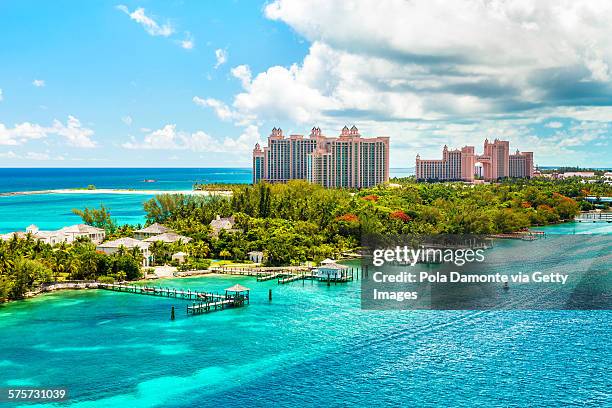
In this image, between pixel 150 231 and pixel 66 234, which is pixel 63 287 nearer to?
pixel 66 234

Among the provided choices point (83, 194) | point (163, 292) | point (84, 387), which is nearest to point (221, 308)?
point (163, 292)

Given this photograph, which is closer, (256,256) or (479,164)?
(256,256)

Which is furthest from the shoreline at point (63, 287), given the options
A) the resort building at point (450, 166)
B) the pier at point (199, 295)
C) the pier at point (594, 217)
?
the resort building at point (450, 166)

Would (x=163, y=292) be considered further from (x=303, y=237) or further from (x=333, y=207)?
(x=333, y=207)

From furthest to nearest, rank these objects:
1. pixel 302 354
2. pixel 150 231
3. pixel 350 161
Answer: pixel 350 161
pixel 150 231
pixel 302 354

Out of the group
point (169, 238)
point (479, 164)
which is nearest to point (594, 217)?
point (169, 238)

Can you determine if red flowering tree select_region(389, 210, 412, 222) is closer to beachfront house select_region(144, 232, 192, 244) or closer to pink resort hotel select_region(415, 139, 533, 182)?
beachfront house select_region(144, 232, 192, 244)
